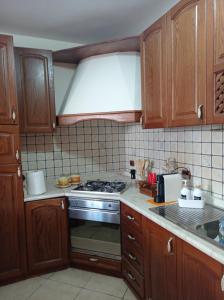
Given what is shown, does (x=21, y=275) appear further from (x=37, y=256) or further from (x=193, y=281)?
(x=193, y=281)

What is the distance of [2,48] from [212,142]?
185 cm

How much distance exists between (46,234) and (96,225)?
0.50 m

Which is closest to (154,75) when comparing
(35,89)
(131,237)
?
(35,89)

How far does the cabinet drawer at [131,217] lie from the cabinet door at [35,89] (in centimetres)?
111

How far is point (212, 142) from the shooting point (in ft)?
5.68

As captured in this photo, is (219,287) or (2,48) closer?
(219,287)

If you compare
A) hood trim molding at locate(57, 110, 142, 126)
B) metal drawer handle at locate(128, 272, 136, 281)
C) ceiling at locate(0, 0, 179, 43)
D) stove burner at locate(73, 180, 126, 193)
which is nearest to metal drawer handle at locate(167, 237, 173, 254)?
metal drawer handle at locate(128, 272, 136, 281)

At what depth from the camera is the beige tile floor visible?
1979 mm

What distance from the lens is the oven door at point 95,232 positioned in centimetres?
213

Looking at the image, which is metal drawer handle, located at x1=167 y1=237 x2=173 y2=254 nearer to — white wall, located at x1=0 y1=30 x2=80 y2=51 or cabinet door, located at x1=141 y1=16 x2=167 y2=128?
cabinet door, located at x1=141 y1=16 x2=167 y2=128

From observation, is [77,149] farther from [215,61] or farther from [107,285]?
[215,61]

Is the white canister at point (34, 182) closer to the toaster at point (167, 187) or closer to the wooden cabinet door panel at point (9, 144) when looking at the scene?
the wooden cabinet door panel at point (9, 144)

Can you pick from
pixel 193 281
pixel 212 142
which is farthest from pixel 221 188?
pixel 193 281

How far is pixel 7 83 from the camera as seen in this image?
1978 mm
